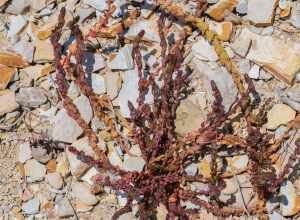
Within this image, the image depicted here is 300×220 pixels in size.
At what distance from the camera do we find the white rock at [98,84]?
409 centimetres

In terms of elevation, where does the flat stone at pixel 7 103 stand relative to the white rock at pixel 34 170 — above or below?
above

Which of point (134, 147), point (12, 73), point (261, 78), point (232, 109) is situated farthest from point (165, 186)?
point (12, 73)

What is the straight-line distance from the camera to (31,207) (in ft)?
13.2

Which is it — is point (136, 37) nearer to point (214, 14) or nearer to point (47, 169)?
point (214, 14)

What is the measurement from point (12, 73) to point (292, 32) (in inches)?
67.9

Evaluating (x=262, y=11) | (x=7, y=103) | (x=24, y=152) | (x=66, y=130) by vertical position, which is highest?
(x=262, y=11)

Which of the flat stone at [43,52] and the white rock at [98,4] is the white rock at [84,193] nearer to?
the flat stone at [43,52]

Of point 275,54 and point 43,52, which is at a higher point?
point 275,54

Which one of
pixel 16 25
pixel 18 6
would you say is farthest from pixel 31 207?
pixel 18 6

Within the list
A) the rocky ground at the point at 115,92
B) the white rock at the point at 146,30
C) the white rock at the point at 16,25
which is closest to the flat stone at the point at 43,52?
the rocky ground at the point at 115,92

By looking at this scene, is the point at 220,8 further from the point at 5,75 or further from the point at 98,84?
the point at 5,75

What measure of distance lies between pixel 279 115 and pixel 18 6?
69.5 inches

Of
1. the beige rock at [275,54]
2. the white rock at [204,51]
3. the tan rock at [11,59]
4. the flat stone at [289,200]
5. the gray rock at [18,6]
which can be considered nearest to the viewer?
the flat stone at [289,200]

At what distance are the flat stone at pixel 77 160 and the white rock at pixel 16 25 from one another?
0.82 metres
